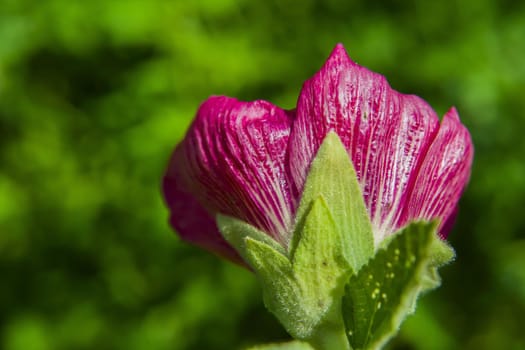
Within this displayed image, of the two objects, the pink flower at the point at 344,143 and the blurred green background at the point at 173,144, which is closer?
the pink flower at the point at 344,143

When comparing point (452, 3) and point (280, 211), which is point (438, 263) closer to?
point (280, 211)

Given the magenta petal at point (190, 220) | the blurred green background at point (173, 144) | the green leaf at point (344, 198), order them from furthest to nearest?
the blurred green background at point (173, 144), the magenta petal at point (190, 220), the green leaf at point (344, 198)

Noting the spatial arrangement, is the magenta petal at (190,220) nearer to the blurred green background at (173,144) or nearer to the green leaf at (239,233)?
the green leaf at (239,233)

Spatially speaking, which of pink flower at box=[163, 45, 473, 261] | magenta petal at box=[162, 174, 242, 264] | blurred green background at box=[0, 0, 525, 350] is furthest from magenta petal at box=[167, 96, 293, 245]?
blurred green background at box=[0, 0, 525, 350]

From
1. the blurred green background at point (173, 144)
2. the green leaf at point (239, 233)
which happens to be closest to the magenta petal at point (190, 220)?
the green leaf at point (239, 233)

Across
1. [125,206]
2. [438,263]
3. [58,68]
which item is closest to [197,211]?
[438,263]

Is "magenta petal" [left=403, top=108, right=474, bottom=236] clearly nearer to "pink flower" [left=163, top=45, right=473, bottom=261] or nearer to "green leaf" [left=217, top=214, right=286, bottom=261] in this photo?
"pink flower" [left=163, top=45, right=473, bottom=261]
